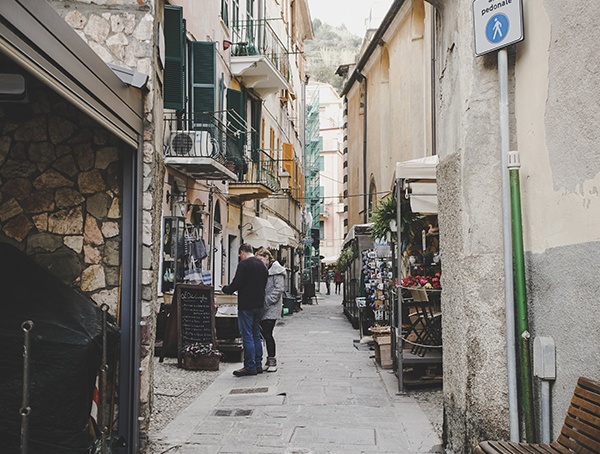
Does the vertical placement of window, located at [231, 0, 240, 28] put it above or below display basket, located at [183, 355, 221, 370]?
above

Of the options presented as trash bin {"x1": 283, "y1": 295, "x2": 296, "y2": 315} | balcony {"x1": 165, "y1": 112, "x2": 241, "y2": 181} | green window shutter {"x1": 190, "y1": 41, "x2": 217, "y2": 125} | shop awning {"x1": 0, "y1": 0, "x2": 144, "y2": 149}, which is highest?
green window shutter {"x1": 190, "y1": 41, "x2": 217, "y2": 125}

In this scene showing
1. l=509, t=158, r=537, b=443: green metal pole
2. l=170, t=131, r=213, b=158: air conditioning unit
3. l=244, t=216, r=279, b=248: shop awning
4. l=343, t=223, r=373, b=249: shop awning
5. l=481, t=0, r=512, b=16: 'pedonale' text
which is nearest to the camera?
l=509, t=158, r=537, b=443: green metal pole

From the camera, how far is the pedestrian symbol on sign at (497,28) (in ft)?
16.5

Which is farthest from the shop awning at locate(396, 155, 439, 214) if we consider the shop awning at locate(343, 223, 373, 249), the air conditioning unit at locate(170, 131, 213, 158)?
the shop awning at locate(343, 223, 373, 249)

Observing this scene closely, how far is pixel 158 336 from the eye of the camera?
480 inches

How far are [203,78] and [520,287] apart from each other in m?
11.9

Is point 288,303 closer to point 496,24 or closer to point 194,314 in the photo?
point 194,314

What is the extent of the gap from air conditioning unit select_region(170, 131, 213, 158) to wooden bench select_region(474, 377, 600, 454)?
36.6ft

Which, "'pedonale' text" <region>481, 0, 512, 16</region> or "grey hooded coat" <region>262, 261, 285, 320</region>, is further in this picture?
"grey hooded coat" <region>262, 261, 285, 320</region>

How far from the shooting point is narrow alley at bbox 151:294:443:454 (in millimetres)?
6344

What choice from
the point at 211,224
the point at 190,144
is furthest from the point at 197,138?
the point at 211,224

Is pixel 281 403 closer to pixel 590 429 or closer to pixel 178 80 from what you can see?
pixel 590 429

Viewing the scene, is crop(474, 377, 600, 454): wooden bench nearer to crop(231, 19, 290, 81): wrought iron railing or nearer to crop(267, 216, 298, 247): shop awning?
crop(231, 19, 290, 81): wrought iron railing

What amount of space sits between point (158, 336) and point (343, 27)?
141492 mm
